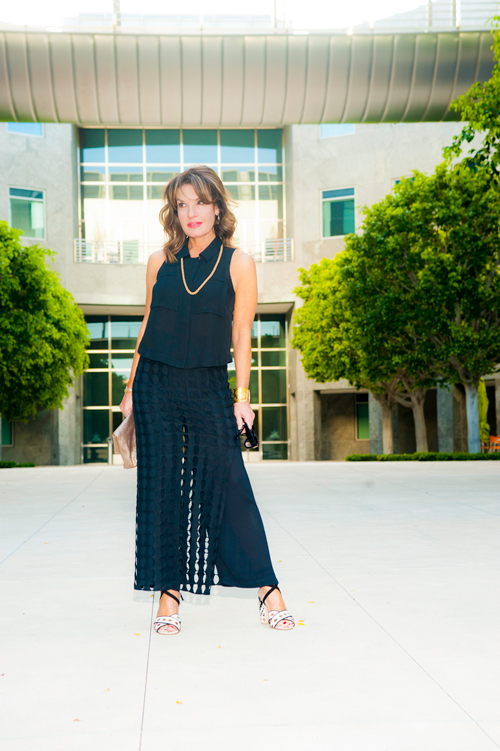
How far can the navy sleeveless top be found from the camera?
11.0 feet

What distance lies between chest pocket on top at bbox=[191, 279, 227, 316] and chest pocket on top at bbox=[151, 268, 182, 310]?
0.09 metres

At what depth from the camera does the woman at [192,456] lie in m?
3.34

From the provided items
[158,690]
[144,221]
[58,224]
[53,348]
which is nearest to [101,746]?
[158,690]

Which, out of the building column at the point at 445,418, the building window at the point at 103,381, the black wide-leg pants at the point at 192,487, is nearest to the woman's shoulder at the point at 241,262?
the black wide-leg pants at the point at 192,487

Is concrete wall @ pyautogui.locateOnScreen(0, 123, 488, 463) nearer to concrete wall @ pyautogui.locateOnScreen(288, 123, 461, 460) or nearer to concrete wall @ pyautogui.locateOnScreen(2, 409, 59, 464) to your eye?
concrete wall @ pyautogui.locateOnScreen(288, 123, 461, 460)

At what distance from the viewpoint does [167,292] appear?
3.42m

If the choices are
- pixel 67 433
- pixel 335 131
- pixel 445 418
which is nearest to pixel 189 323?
pixel 445 418

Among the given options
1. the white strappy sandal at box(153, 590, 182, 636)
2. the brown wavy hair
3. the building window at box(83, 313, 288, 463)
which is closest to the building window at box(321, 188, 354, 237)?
the building window at box(83, 313, 288, 463)

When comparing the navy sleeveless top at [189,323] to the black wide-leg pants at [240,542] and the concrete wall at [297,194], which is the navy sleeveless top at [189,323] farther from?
the concrete wall at [297,194]

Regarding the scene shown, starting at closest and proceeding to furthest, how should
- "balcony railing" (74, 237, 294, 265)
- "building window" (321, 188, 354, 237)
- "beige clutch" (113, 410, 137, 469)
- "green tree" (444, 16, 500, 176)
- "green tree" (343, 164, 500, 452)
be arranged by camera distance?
"beige clutch" (113, 410, 137, 469) → "green tree" (444, 16, 500, 176) → "green tree" (343, 164, 500, 452) → "building window" (321, 188, 354, 237) → "balcony railing" (74, 237, 294, 265)

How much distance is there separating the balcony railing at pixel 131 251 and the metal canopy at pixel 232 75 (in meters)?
21.4

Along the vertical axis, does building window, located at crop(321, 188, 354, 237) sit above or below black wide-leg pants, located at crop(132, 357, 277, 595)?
above

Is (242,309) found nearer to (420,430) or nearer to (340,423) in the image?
(420,430)

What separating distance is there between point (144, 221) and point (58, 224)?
13.2 feet
